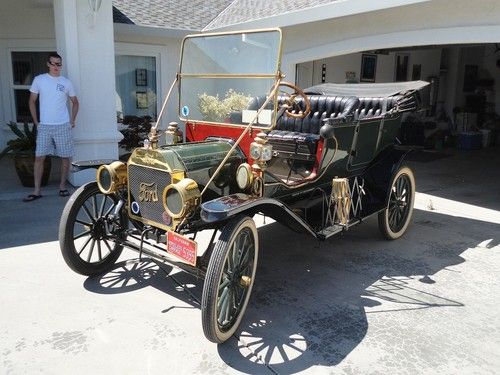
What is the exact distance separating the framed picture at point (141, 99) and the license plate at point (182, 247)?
694 centimetres

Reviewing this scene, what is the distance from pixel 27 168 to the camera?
6289 mm

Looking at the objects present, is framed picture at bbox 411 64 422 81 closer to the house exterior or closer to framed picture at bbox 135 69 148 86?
the house exterior

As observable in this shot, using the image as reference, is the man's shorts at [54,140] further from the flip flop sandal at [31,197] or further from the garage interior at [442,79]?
the garage interior at [442,79]

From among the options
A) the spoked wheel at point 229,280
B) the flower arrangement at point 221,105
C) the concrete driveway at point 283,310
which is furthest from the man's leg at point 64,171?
the spoked wheel at point 229,280

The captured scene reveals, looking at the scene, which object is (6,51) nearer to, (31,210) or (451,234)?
(31,210)

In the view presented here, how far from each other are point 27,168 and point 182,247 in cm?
442

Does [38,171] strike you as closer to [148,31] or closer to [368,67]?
[148,31]

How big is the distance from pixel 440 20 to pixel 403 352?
504 centimetres

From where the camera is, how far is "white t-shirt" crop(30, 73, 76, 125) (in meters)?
5.71

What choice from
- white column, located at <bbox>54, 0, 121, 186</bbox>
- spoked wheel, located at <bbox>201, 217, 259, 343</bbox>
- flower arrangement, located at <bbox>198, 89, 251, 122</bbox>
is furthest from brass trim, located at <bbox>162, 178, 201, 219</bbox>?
white column, located at <bbox>54, 0, 121, 186</bbox>

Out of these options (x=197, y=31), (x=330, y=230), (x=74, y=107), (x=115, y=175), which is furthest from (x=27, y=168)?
(x=330, y=230)

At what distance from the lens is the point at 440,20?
6.25 meters

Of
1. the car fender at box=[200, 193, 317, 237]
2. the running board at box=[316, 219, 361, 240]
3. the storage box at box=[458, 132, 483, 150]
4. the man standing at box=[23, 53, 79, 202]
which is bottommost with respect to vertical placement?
the running board at box=[316, 219, 361, 240]

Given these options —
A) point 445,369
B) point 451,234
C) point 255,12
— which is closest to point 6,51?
point 255,12
